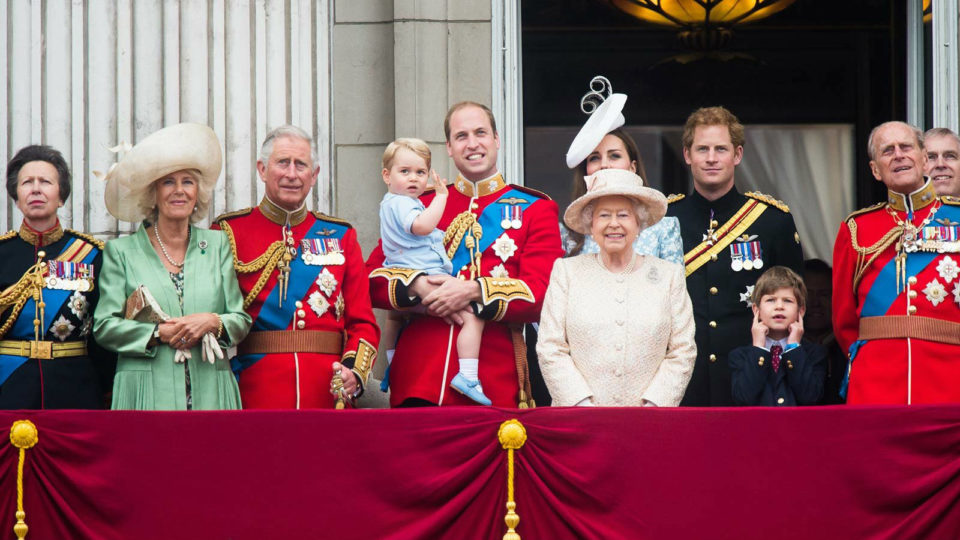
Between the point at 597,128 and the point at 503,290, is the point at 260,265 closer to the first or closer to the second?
the point at 503,290

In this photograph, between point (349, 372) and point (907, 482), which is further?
point (349, 372)

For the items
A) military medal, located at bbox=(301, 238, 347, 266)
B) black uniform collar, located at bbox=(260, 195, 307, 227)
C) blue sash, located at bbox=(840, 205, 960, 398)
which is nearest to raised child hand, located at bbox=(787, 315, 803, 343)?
blue sash, located at bbox=(840, 205, 960, 398)

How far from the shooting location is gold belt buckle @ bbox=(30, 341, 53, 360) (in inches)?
269

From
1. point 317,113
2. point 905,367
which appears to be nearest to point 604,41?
point 317,113

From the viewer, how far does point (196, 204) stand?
7.00 m

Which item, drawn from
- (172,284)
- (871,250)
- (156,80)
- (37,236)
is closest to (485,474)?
(172,284)

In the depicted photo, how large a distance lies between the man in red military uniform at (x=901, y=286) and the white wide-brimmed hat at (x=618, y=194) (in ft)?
3.16

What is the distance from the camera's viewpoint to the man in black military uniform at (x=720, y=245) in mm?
7309

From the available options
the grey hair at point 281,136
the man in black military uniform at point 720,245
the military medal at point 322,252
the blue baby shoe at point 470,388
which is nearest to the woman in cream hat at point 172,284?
the grey hair at point 281,136

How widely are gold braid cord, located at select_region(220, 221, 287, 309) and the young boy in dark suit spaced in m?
1.99

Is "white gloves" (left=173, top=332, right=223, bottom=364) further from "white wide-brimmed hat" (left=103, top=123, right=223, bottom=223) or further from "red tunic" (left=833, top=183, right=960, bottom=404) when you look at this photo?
"red tunic" (left=833, top=183, right=960, bottom=404)

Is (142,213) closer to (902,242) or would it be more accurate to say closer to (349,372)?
(349,372)

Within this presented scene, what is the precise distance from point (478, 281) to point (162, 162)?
141cm

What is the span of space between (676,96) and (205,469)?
6970mm
